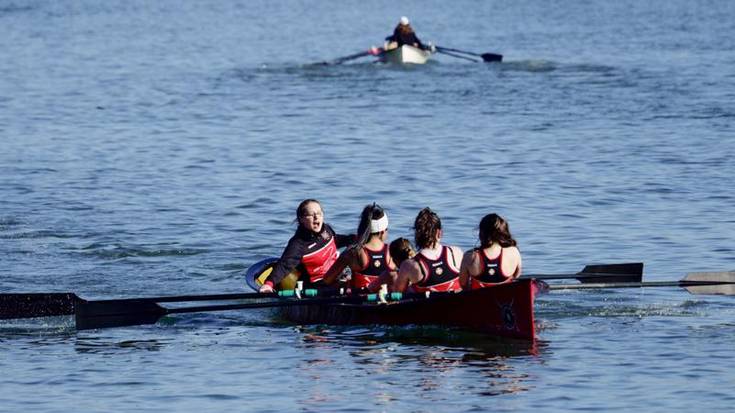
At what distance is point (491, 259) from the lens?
14305mm

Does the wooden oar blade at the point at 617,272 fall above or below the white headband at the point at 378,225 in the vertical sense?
below

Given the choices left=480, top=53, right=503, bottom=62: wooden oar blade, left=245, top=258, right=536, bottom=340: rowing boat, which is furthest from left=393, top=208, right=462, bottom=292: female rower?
left=480, top=53, right=503, bottom=62: wooden oar blade

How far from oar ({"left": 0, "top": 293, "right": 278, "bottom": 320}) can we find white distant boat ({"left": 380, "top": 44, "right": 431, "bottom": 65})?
103ft

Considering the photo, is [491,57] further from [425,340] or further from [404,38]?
[425,340]

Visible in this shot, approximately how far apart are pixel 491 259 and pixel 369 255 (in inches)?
58.2

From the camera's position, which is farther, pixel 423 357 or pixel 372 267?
pixel 372 267

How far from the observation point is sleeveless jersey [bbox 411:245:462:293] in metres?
14.8

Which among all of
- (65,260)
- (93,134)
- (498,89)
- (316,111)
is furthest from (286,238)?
(498,89)

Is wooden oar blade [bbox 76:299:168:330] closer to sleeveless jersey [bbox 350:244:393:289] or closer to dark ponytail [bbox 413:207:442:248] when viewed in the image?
sleeveless jersey [bbox 350:244:393:289]

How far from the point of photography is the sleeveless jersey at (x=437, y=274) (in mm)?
14752

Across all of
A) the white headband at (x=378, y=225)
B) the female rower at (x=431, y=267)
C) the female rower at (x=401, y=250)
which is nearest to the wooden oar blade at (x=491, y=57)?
the female rower at (x=401, y=250)

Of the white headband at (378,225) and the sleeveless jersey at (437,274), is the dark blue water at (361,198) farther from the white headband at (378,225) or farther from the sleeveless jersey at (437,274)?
the white headband at (378,225)

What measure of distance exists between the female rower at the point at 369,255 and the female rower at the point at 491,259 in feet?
3.36

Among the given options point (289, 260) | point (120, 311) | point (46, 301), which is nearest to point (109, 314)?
point (120, 311)
